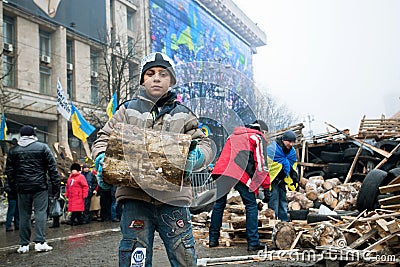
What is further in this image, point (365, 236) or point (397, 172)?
point (397, 172)

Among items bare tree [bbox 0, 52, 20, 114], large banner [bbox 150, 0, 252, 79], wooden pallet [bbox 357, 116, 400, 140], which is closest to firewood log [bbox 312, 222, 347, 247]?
wooden pallet [bbox 357, 116, 400, 140]

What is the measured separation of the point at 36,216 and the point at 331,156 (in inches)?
429

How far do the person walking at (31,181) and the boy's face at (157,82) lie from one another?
→ 165 inches

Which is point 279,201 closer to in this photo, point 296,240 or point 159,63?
point 296,240

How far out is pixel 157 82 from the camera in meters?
3.05

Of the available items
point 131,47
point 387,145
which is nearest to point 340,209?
point 387,145

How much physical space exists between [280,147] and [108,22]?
29.2 meters

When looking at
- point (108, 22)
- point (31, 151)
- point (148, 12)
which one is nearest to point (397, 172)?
point (31, 151)

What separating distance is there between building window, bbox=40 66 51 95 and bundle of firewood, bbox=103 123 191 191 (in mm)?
27525

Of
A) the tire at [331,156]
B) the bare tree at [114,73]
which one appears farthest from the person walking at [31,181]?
the bare tree at [114,73]

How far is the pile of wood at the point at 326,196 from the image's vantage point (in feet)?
36.1

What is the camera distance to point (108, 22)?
34.3 m

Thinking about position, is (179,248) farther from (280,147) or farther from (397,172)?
(397,172)

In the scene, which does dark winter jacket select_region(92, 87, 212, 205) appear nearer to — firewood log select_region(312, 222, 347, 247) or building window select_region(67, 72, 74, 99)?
firewood log select_region(312, 222, 347, 247)
